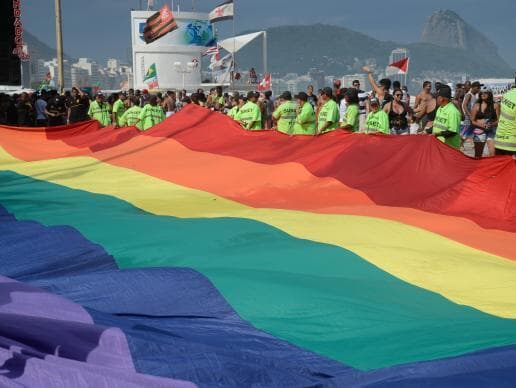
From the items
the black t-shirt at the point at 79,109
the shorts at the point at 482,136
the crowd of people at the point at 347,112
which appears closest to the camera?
the crowd of people at the point at 347,112

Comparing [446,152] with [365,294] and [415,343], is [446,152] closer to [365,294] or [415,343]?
[365,294]

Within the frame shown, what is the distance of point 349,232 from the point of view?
16.6ft

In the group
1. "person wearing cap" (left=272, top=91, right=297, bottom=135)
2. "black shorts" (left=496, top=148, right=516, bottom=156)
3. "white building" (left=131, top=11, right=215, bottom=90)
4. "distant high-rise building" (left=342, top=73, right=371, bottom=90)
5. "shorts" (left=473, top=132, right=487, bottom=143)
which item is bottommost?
"shorts" (left=473, top=132, right=487, bottom=143)

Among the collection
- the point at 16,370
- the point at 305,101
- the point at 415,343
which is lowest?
the point at 415,343

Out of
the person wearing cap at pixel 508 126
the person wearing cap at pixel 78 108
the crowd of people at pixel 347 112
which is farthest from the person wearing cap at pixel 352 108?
the person wearing cap at pixel 78 108

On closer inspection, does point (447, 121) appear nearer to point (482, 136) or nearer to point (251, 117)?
point (482, 136)

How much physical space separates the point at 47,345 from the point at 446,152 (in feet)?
16.4

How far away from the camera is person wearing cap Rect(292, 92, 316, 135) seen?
10805mm

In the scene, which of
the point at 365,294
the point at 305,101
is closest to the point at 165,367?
the point at 365,294

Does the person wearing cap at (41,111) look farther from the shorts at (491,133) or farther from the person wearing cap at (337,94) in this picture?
the shorts at (491,133)

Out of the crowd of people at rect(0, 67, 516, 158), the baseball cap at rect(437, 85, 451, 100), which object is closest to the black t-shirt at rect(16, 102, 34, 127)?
the crowd of people at rect(0, 67, 516, 158)

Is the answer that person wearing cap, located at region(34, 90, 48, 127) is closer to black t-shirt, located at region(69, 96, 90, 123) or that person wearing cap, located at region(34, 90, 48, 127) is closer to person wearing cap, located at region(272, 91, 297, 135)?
black t-shirt, located at region(69, 96, 90, 123)

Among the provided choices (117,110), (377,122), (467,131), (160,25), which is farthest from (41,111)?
(160,25)

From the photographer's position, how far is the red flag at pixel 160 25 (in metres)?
34.2
